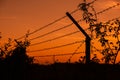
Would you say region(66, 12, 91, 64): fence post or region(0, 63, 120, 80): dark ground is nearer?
region(0, 63, 120, 80): dark ground

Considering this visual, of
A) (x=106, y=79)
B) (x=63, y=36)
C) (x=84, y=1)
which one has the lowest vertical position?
(x=106, y=79)

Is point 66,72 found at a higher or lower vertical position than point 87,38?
lower

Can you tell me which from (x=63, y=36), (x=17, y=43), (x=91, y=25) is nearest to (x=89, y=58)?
(x=63, y=36)

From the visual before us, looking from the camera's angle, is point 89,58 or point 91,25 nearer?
point 89,58

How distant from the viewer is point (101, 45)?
39.4 ft

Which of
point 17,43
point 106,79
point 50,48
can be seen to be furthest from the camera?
point 17,43

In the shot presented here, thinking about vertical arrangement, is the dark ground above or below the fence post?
below

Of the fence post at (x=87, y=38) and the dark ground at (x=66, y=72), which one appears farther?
the fence post at (x=87, y=38)

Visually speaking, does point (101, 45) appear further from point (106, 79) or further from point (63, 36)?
point (106, 79)

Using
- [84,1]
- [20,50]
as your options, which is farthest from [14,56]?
[84,1]

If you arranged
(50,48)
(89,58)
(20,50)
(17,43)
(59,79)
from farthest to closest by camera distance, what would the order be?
(17,43)
(50,48)
(20,50)
(89,58)
(59,79)

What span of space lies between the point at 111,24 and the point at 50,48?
2499mm

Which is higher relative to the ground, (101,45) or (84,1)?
(84,1)

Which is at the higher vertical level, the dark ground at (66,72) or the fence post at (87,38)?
the fence post at (87,38)
